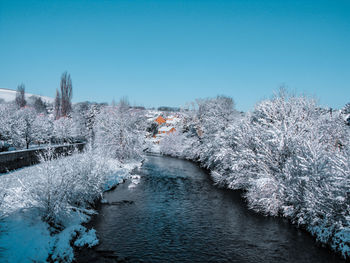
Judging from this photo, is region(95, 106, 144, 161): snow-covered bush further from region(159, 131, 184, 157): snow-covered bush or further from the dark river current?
region(159, 131, 184, 157): snow-covered bush

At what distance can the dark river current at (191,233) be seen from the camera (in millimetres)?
11430

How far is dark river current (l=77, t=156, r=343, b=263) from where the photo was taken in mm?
11430

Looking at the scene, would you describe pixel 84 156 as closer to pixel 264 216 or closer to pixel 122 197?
pixel 122 197

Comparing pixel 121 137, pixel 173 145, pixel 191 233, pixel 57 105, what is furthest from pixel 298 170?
pixel 57 105

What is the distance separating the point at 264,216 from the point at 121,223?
935cm

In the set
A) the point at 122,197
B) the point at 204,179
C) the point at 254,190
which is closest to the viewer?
the point at 254,190

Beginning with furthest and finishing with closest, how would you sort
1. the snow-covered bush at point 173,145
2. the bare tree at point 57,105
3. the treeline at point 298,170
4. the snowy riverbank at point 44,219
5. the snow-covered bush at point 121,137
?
1. the bare tree at point 57,105
2. the snow-covered bush at point 173,145
3. the snow-covered bush at point 121,137
4. the treeline at point 298,170
5. the snowy riverbank at point 44,219

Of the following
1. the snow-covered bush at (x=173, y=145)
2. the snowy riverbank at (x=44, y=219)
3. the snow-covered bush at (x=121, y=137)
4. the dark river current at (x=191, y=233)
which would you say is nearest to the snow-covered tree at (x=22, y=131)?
the snow-covered bush at (x=121, y=137)

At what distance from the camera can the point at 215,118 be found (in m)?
38.3

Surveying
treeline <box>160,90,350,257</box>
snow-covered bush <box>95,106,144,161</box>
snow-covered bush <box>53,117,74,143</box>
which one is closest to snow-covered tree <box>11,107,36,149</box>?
snow-covered bush <box>95,106,144,161</box>

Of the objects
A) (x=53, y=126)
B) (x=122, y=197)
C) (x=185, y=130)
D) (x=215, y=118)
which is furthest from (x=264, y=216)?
(x=53, y=126)

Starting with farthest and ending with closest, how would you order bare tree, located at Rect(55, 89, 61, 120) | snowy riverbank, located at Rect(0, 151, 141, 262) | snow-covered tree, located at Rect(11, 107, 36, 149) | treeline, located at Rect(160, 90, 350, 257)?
bare tree, located at Rect(55, 89, 61, 120)
snow-covered tree, located at Rect(11, 107, 36, 149)
treeline, located at Rect(160, 90, 350, 257)
snowy riverbank, located at Rect(0, 151, 141, 262)

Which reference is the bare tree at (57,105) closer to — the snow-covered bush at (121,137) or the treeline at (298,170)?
the snow-covered bush at (121,137)

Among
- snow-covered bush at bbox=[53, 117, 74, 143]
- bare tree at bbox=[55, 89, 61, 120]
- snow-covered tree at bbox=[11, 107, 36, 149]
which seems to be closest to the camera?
snow-covered tree at bbox=[11, 107, 36, 149]
